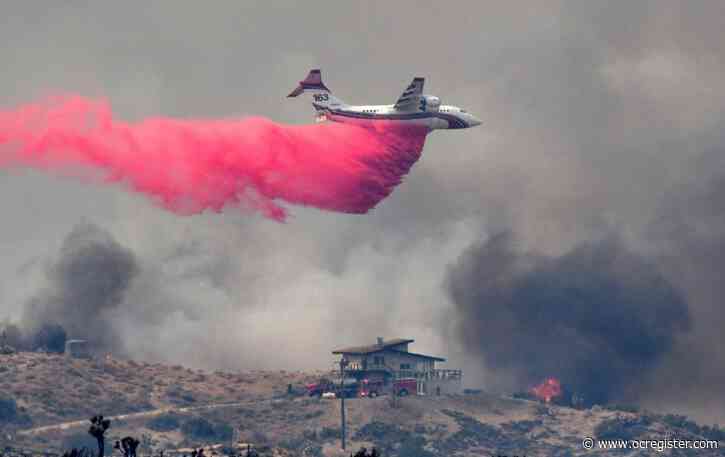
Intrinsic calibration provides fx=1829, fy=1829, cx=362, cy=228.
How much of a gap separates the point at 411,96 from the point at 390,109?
2464mm

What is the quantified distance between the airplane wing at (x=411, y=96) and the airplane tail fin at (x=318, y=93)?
20.7 feet

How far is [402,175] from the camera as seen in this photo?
184 m

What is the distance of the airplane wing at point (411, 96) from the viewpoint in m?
181

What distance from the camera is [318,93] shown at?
18412cm

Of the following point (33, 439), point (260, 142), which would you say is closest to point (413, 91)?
point (260, 142)

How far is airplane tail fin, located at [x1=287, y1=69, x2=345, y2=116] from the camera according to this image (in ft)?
602

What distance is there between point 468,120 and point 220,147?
84.4 ft

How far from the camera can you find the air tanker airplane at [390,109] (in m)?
182

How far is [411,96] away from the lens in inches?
7151

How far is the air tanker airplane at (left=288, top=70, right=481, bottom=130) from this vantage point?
181750 millimetres

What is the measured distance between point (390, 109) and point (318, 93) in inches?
304

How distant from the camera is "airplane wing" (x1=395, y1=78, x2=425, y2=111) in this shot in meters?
181

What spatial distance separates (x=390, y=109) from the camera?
18200cm

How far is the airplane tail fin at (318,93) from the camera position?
7229 inches
